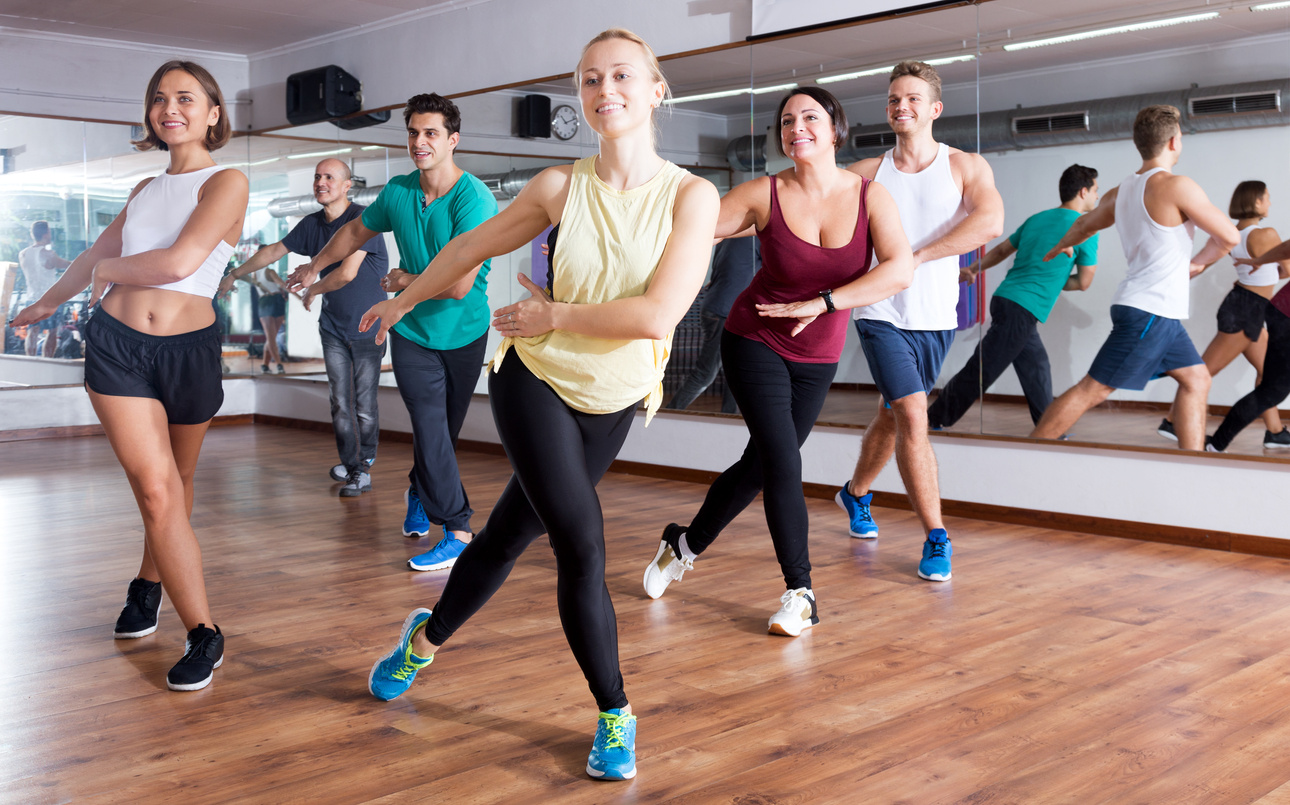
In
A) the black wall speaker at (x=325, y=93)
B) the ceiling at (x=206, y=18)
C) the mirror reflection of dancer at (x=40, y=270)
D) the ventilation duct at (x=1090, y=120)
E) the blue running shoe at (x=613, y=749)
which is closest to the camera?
the blue running shoe at (x=613, y=749)

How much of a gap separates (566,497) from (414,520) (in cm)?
258

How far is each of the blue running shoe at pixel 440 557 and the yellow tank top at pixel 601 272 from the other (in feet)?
6.44

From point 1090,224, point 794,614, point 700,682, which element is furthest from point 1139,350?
point 700,682

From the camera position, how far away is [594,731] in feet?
7.92

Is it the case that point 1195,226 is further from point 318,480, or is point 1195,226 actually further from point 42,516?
point 42,516

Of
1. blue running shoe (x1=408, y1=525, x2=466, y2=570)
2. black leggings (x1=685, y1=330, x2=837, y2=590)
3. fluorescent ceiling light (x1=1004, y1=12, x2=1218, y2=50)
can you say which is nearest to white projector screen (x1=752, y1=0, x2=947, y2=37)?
fluorescent ceiling light (x1=1004, y1=12, x2=1218, y2=50)

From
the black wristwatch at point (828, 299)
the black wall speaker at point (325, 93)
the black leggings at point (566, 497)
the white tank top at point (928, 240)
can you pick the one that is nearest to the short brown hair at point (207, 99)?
the black leggings at point (566, 497)

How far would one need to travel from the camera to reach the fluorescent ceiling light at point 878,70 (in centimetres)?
482

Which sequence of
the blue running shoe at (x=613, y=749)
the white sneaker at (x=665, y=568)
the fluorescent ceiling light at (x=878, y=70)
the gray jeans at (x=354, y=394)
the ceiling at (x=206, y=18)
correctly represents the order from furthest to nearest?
the ceiling at (x=206, y=18), the gray jeans at (x=354, y=394), the fluorescent ceiling light at (x=878, y=70), the white sneaker at (x=665, y=568), the blue running shoe at (x=613, y=749)

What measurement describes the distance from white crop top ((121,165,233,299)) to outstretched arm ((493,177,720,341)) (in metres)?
1.06

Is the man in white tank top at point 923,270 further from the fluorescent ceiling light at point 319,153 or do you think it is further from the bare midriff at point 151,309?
the fluorescent ceiling light at point 319,153

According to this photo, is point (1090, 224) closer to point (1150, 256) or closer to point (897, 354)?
point (1150, 256)

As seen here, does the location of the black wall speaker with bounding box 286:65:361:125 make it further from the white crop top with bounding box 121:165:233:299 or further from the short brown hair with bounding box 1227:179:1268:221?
the short brown hair with bounding box 1227:179:1268:221

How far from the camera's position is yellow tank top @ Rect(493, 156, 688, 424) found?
2002mm
